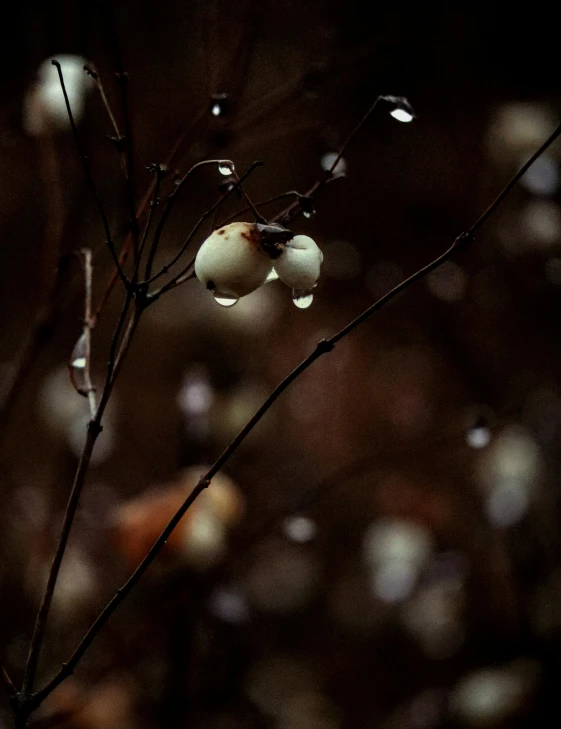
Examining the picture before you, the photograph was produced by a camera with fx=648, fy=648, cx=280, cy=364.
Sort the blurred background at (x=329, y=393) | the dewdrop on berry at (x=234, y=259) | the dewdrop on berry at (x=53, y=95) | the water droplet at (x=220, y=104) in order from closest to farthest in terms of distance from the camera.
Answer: the dewdrop on berry at (x=234, y=259) < the water droplet at (x=220, y=104) < the dewdrop on berry at (x=53, y=95) < the blurred background at (x=329, y=393)

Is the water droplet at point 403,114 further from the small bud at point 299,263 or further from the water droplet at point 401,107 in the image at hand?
the small bud at point 299,263

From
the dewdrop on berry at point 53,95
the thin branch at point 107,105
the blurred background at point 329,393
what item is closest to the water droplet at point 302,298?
the thin branch at point 107,105

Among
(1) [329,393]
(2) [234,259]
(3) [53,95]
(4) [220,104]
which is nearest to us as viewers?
(2) [234,259]

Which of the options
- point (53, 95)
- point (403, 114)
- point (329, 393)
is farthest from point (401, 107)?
point (329, 393)

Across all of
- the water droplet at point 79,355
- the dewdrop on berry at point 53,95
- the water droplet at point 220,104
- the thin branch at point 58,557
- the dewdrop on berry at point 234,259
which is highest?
the dewdrop on berry at point 53,95

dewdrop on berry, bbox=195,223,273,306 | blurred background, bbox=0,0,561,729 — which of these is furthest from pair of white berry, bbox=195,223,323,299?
blurred background, bbox=0,0,561,729

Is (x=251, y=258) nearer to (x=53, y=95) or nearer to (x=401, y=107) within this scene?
(x=401, y=107)

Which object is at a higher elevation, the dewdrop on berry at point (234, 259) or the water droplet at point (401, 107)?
the water droplet at point (401, 107)

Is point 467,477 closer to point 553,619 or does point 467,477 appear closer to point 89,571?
point 553,619
